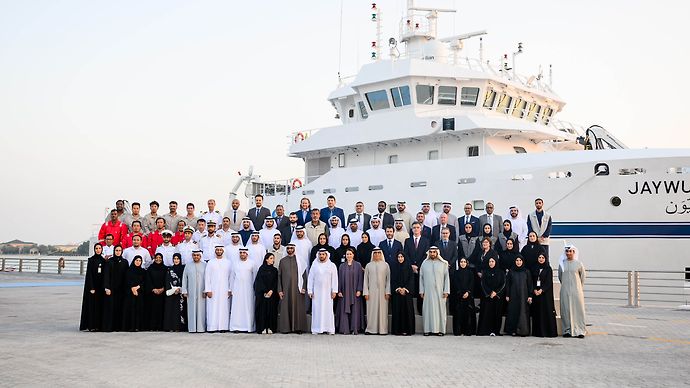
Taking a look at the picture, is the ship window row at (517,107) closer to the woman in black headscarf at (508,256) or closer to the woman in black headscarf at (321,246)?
the woman in black headscarf at (508,256)

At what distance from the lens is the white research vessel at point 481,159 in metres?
16.8

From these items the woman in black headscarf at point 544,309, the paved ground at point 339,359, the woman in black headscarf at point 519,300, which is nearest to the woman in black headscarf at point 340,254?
the paved ground at point 339,359

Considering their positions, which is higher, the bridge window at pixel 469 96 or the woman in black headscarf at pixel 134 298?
the bridge window at pixel 469 96

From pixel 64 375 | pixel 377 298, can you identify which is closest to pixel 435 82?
pixel 377 298

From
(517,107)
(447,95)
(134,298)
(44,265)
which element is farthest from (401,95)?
(44,265)

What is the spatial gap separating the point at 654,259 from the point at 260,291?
10070 millimetres

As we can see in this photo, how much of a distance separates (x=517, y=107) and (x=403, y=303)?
13170mm

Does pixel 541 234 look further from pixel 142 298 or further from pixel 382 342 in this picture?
pixel 142 298

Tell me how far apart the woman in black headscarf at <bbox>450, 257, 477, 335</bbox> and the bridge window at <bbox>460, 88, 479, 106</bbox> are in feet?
36.5

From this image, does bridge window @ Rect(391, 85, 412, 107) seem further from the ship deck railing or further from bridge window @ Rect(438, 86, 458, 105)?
the ship deck railing

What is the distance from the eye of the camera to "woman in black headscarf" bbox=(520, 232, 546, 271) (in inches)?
460

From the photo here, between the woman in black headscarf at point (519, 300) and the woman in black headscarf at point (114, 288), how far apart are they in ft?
21.0

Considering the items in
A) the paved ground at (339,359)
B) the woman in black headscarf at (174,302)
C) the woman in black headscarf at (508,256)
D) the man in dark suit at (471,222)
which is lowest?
the paved ground at (339,359)

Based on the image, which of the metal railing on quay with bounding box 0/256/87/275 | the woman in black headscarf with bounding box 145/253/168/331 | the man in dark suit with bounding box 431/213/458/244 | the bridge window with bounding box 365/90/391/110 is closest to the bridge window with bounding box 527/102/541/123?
the bridge window with bounding box 365/90/391/110
